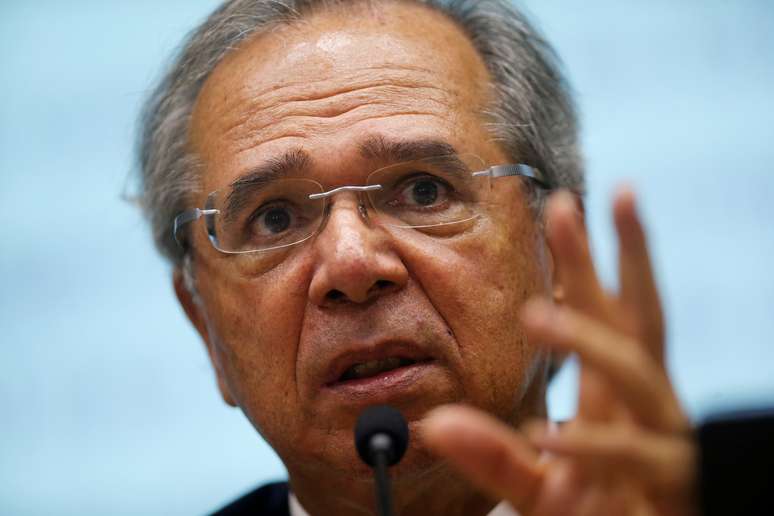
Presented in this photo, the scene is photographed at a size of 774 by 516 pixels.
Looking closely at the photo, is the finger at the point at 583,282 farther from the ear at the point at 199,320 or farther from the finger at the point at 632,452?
the ear at the point at 199,320

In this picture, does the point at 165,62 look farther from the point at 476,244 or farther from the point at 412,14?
the point at 476,244

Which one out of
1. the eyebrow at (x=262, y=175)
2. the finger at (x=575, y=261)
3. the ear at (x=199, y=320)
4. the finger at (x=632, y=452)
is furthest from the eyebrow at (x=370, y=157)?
the finger at (x=632, y=452)

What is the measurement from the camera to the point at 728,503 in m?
1.22

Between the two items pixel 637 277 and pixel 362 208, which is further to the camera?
pixel 362 208

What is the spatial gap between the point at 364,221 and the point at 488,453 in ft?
3.08

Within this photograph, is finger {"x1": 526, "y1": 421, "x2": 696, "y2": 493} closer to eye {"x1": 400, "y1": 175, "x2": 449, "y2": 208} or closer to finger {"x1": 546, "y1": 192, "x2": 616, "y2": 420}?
finger {"x1": 546, "y1": 192, "x2": 616, "y2": 420}

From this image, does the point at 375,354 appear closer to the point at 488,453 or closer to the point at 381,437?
the point at 381,437

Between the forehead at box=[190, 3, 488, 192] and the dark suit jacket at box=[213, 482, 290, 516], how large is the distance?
978mm

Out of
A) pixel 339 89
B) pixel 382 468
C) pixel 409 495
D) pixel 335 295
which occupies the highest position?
pixel 339 89

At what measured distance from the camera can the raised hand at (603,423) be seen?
1304mm

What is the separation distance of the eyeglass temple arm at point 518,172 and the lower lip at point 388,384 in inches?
21.7

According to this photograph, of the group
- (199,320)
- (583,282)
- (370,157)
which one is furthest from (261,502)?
(583,282)

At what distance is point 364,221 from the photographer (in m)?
2.18

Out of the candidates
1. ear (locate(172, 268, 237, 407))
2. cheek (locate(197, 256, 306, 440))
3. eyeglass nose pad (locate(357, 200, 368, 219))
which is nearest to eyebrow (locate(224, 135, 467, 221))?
eyeglass nose pad (locate(357, 200, 368, 219))
